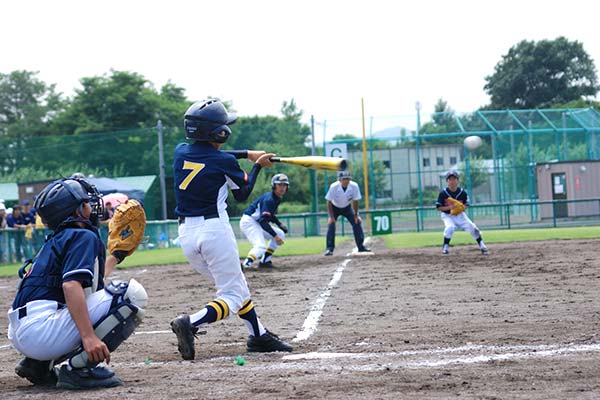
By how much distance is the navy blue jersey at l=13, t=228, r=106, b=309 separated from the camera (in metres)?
5.10

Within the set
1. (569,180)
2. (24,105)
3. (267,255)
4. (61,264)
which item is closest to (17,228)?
(267,255)

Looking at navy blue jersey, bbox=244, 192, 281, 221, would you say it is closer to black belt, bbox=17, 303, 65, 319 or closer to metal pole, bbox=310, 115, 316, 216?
black belt, bbox=17, 303, 65, 319

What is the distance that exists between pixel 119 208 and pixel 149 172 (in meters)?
26.5

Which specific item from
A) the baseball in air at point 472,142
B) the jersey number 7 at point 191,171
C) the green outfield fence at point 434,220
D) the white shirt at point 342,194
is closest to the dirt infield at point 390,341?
the jersey number 7 at point 191,171

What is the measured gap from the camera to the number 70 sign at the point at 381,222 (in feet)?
82.5

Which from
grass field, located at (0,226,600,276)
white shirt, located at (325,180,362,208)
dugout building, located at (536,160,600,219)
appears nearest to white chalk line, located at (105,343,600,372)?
white shirt, located at (325,180,362,208)

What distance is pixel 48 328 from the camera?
5.15 metres

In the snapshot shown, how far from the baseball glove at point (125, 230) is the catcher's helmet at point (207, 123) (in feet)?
3.21

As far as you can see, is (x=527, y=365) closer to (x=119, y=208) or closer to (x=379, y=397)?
(x=379, y=397)

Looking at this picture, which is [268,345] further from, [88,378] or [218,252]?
[88,378]

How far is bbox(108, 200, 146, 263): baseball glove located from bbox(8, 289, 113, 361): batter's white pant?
2.00 meters

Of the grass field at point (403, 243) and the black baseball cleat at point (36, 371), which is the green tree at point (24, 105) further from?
the black baseball cleat at point (36, 371)

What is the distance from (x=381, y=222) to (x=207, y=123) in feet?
62.0

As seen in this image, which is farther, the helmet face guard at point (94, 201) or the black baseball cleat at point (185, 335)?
the black baseball cleat at point (185, 335)
